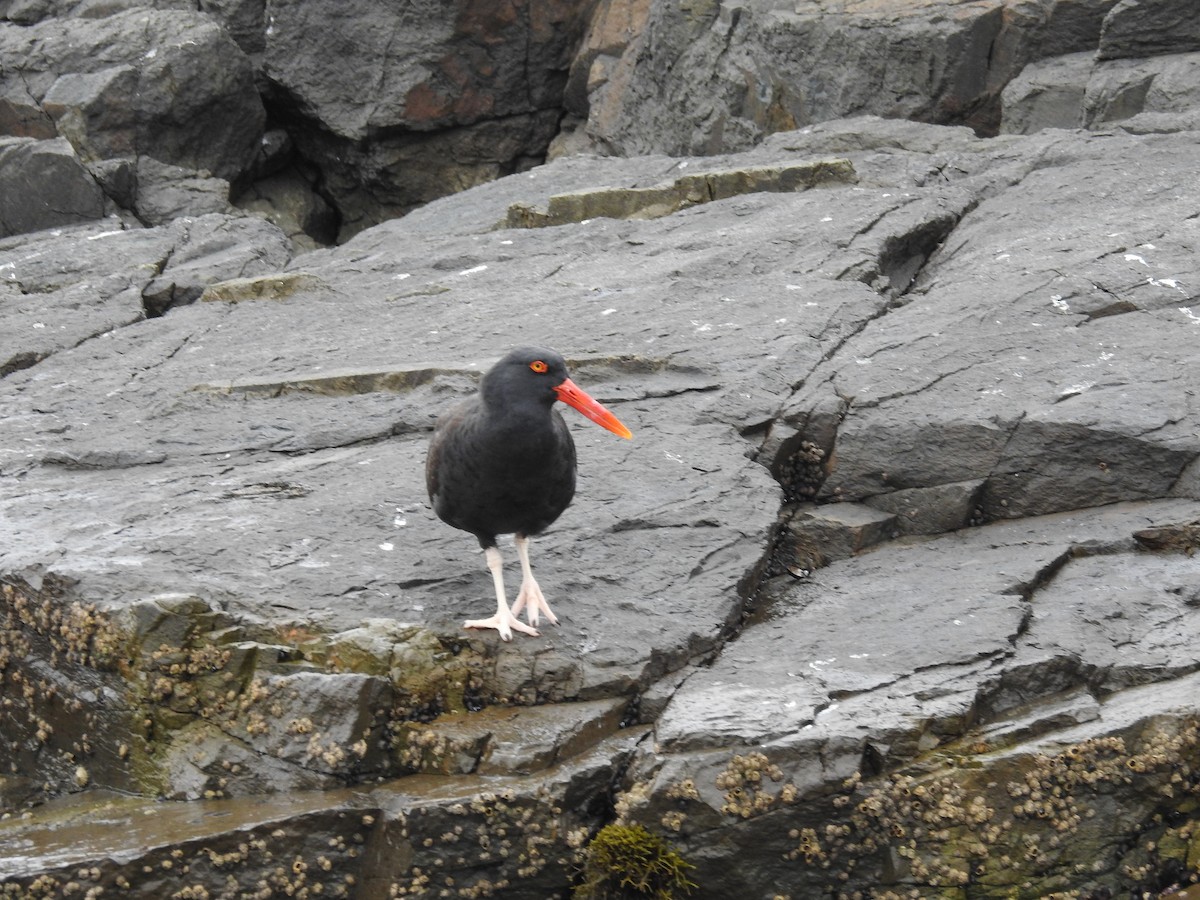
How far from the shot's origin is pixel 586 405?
5.70 metres

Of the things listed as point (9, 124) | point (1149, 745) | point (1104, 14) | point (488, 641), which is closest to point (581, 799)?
point (488, 641)

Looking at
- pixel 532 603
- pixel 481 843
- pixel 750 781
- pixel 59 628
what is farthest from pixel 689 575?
pixel 59 628

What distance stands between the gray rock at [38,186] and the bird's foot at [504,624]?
33.2 feet

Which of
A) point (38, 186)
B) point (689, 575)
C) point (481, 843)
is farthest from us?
→ point (38, 186)

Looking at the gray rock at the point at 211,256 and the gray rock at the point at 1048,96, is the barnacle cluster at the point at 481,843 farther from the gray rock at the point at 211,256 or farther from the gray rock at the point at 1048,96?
the gray rock at the point at 1048,96

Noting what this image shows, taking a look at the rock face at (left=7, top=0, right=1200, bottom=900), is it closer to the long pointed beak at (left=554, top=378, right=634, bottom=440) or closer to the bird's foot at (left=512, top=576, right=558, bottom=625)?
the bird's foot at (left=512, top=576, right=558, bottom=625)

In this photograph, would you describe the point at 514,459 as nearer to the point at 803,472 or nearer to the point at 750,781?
the point at 750,781

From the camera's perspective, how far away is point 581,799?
525 cm

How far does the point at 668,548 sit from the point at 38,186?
403 inches

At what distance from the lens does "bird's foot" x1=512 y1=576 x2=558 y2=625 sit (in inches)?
229

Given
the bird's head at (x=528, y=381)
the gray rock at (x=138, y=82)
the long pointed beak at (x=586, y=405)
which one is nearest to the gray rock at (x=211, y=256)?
the gray rock at (x=138, y=82)

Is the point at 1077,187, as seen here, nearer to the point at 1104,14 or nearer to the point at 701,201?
the point at 701,201

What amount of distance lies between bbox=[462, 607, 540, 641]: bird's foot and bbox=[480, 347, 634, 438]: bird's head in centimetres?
86

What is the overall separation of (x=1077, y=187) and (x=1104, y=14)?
3.85 metres
